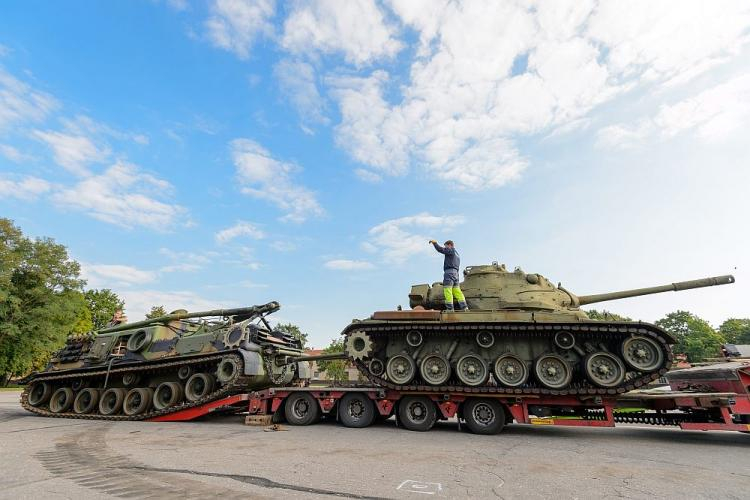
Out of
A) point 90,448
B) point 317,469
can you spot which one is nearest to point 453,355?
point 317,469

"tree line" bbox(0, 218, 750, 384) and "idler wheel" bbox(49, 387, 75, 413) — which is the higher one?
"tree line" bbox(0, 218, 750, 384)

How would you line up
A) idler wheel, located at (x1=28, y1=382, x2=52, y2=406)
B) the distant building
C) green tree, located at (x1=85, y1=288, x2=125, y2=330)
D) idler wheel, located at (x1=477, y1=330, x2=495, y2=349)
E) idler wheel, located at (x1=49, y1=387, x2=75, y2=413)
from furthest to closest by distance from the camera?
green tree, located at (x1=85, y1=288, x2=125, y2=330)
the distant building
idler wheel, located at (x1=28, y1=382, x2=52, y2=406)
idler wheel, located at (x1=49, y1=387, x2=75, y2=413)
idler wheel, located at (x1=477, y1=330, x2=495, y2=349)

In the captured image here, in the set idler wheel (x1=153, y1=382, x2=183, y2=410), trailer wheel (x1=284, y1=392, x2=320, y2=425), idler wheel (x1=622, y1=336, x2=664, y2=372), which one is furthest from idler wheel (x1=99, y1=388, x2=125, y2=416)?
idler wheel (x1=622, y1=336, x2=664, y2=372)

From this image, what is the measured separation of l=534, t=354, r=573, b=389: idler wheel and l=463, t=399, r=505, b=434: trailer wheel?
1.19 meters

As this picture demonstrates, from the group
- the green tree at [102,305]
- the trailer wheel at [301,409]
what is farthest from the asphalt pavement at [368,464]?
the green tree at [102,305]

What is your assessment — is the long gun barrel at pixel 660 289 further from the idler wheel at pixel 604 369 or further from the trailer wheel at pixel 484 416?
the trailer wheel at pixel 484 416

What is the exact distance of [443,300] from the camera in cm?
1136

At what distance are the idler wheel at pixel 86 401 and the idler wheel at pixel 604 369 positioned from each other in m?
14.6

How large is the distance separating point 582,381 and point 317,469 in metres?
6.89

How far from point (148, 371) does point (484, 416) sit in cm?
1047

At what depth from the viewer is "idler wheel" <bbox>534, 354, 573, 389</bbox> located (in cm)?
916

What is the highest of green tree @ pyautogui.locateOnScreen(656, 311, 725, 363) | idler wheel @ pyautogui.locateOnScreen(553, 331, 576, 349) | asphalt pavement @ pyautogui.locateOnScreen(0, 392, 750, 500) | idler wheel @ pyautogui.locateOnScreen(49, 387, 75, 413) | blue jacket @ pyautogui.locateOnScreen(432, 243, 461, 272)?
green tree @ pyautogui.locateOnScreen(656, 311, 725, 363)

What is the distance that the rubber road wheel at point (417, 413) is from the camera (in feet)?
31.4

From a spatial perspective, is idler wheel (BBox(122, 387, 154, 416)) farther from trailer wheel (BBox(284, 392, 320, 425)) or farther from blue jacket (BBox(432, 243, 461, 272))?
blue jacket (BBox(432, 243, 461, 272))
